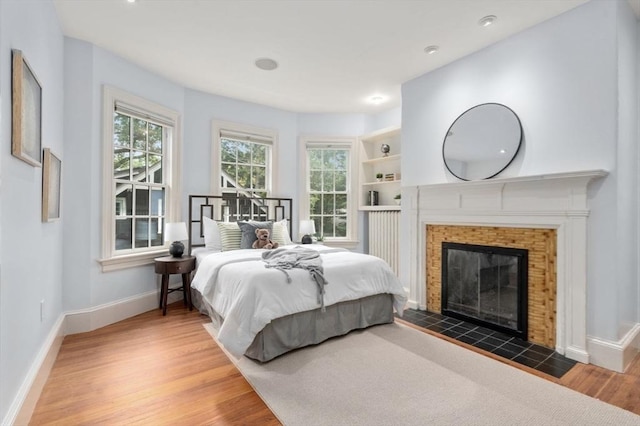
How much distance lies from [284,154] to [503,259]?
11.1 feet

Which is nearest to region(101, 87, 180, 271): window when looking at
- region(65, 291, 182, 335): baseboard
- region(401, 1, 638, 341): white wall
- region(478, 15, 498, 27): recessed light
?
region(65, 291, 182, 335): baseboard

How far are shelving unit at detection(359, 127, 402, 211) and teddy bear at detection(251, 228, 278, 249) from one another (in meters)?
1.89

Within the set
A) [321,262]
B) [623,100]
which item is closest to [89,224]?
[321,262]

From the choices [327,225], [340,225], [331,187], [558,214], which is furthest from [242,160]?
[558,214]

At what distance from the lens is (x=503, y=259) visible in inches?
119

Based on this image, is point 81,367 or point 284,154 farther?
point 284,154

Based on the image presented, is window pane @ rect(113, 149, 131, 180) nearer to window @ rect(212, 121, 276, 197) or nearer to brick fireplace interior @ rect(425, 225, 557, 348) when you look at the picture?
window @ rect(212, 121, 276, 197)

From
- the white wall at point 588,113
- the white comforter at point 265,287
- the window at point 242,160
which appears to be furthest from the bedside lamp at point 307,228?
the white wall at point 588,113

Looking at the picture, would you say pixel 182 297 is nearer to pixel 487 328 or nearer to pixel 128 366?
pixel 128 366

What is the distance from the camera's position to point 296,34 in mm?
2904

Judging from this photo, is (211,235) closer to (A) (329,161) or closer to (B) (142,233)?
(B) (142,233)

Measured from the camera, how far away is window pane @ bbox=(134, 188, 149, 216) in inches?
143

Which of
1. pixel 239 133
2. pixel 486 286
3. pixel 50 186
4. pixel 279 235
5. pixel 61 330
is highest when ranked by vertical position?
pixel 239 133

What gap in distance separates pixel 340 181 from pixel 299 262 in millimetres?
2724
